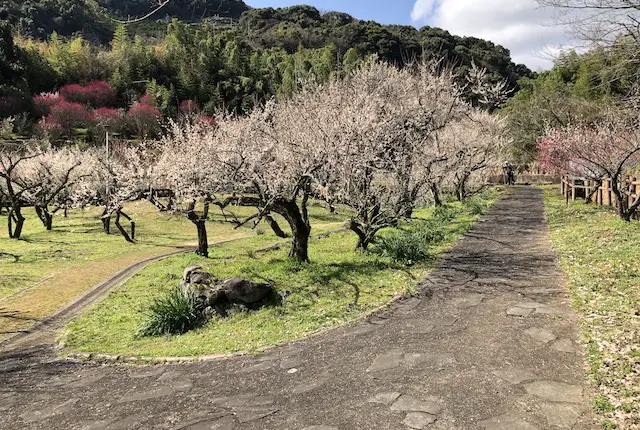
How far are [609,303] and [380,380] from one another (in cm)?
410

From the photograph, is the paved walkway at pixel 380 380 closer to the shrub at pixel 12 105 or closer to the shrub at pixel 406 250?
the shrub at pixel 406 250

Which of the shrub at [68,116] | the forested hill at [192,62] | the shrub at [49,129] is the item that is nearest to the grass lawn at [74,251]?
the shrub at [49,129]

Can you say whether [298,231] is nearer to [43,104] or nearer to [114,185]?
[114,185]

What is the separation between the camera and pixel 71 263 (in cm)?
1762

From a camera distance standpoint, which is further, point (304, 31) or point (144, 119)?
point (304, 31)

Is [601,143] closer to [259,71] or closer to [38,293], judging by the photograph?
[38,293]

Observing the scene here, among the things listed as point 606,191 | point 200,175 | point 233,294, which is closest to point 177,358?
point 233,294

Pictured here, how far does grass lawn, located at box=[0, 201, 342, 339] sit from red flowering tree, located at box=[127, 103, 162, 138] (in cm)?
1754

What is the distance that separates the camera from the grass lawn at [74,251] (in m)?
12.9

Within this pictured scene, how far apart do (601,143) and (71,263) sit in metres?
21.0

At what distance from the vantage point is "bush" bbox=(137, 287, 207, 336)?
8930mm

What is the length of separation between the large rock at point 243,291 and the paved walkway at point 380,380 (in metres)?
2.33

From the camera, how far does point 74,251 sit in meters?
19.8

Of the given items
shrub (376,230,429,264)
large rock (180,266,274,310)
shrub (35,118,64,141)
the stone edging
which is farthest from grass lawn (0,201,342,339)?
shrub (35,118,64,141)
